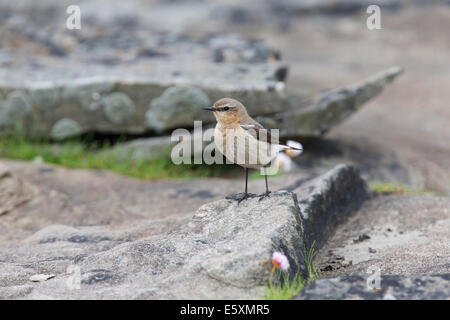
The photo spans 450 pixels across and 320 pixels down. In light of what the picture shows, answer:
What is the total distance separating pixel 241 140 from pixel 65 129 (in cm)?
358

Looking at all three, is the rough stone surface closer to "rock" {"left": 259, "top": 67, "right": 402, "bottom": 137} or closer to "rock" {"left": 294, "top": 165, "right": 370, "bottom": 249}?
"rock" {"left": 294, "top": 165, "right": 370, "bottom": 249}

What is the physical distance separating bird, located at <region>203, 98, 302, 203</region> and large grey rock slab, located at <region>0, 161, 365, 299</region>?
0.90 feet

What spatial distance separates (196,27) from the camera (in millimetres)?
13203

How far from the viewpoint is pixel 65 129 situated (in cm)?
688

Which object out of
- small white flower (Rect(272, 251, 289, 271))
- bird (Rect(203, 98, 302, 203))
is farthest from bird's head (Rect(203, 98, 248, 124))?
small white flower (Rect(272, 251, 289, 271))

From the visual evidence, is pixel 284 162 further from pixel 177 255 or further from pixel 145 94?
pixel 177 255

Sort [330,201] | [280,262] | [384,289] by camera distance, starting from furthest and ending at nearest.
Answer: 1. [330,201]
2. [280,262]
3. [384,289]

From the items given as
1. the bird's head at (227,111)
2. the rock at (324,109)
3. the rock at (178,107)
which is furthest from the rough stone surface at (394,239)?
the rock at (178,107)

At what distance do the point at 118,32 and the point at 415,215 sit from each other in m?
5.90

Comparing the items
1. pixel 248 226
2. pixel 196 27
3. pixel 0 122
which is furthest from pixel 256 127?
pixel 196 27

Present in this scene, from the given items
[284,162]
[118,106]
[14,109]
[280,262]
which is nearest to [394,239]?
[280,262]

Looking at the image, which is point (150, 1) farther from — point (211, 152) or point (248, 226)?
point (248, 226)

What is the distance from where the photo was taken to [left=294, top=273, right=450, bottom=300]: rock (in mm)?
2787

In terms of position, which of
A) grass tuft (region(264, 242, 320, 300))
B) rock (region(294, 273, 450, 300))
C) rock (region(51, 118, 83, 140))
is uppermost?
rock (region(51, 118, 83, 140))
